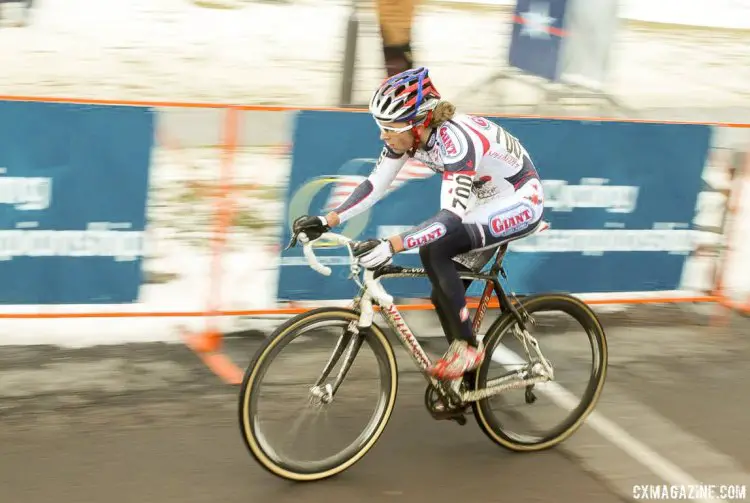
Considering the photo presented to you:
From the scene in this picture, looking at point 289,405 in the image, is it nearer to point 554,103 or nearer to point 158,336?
point 158,336

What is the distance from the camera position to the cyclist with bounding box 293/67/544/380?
4531mm

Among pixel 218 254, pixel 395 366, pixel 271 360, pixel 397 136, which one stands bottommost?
pixel 218 254

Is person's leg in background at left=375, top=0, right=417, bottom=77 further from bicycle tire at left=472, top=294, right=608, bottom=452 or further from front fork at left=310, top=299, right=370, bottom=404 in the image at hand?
front fork at left=310, top=299, right=370, bottom=404

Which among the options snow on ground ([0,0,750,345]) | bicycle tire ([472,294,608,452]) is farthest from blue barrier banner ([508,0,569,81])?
bicycle tire ([472,294,608,452])

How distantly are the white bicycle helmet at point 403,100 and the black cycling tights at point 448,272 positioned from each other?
622 millimetres

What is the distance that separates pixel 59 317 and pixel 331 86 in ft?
16.9

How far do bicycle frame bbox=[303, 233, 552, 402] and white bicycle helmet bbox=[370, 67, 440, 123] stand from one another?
0.64 metres

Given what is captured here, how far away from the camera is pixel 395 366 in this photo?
482 centimetres

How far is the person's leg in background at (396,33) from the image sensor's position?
968cm

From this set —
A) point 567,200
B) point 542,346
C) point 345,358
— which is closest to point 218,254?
point 345,358

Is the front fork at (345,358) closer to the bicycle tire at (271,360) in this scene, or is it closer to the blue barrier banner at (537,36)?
the bicycle tire at (271,360)

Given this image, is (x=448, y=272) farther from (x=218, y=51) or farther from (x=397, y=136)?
(x=218, y=51)

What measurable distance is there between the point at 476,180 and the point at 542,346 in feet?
3.44

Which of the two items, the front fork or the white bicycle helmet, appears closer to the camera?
the white bicycle helmet
